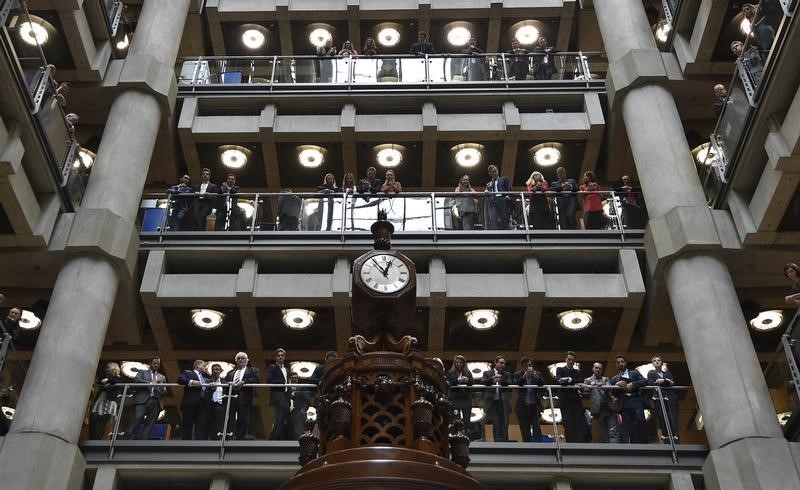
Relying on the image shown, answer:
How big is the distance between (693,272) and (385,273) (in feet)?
39.8

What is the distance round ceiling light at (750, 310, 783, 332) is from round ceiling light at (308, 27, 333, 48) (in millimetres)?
14334

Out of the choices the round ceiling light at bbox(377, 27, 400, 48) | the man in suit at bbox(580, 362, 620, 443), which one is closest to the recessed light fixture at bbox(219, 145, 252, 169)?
the round ceiling light at bbox(377, 27, 400, 48)

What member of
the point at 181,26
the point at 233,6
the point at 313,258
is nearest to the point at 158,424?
the point at 313,258

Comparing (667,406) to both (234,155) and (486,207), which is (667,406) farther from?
(234,155)

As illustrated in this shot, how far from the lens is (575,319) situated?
18906mm

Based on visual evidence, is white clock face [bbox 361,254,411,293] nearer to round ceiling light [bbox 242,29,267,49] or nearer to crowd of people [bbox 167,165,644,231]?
crowd of people [bbox 167,165,644,231]

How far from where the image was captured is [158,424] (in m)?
15.8

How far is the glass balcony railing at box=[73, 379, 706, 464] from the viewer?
15.0 m

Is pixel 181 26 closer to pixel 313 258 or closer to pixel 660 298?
pixel 313 258

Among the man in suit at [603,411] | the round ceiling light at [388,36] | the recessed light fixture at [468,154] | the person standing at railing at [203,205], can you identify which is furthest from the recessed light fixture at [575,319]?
the round ceiling light at [388,36]

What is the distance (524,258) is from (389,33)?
1025 cm

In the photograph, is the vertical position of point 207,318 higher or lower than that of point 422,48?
lower

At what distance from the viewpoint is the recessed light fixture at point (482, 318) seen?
18750 mm

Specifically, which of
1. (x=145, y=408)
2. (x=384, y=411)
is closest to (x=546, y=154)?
(x=145, y=408)
